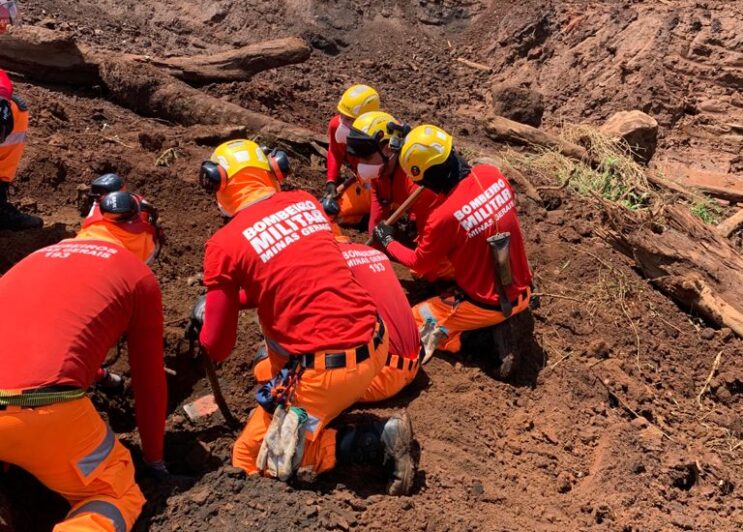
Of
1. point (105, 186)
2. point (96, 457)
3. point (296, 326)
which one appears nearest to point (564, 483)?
point (296, 326)

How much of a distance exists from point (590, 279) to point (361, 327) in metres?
2.95

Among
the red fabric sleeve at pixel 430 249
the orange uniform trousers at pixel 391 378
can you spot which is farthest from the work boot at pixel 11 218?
the orange uniform trousers at pixel 391 378

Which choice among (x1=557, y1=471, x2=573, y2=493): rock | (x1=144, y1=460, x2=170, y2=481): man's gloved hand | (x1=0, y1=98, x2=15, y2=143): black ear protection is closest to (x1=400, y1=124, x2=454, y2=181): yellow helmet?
(x1=557, y1=471, x2=573, y2=493): rock

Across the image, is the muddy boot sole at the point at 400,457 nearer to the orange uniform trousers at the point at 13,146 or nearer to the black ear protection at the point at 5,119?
the black ear protection at the point at 5,119

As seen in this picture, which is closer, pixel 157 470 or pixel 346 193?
pixel 157 470

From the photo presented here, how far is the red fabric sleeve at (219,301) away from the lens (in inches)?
133

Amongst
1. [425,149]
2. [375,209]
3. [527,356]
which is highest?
[425,149]

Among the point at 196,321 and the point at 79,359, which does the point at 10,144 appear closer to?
the point at 196,321

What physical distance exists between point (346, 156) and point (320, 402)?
331 centimetres

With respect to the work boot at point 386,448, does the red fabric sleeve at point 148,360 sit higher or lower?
higher

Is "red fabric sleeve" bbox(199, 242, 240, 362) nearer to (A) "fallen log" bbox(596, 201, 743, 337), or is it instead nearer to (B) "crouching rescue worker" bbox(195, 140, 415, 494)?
(B) "crouching rescue worker" bbox(195, 140, 415, 494)

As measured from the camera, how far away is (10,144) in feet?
16.7

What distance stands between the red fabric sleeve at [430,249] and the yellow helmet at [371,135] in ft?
2.80

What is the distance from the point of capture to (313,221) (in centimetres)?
354
